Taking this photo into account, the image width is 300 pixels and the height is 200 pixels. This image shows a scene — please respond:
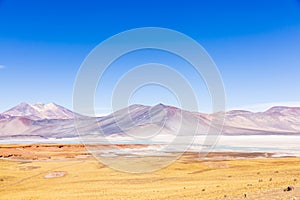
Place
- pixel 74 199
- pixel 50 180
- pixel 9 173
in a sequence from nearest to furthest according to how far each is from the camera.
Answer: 1. pixel 74 199
2. pixel 50 180
3. pixel 9 173

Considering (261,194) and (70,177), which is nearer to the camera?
(261,194)

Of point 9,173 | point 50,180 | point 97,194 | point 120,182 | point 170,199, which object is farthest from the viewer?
point 9,173

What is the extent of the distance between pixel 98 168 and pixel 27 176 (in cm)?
1022

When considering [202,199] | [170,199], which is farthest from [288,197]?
[170,199]

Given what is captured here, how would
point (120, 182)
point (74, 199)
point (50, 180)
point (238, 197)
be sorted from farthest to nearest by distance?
point (50, 180) < point (120, 182) < point (74, 199) < point (238, 197)

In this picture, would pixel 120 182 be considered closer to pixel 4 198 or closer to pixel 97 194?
pixel 97 194

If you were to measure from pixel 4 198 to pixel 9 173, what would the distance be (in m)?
18.5

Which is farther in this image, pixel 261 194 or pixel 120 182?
pixel 120 182

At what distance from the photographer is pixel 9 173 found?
149 feet

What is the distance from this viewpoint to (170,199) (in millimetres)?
22328

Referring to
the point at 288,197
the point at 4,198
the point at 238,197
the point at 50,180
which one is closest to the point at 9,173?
the point at 50,180

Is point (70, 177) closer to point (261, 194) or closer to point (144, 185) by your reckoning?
point (144, 185)

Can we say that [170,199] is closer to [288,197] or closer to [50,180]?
[288,197]

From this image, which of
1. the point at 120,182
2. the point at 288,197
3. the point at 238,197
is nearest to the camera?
the point at 288,197
